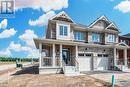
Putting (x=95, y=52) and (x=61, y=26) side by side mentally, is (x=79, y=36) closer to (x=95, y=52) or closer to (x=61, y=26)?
(x=95, y=52)

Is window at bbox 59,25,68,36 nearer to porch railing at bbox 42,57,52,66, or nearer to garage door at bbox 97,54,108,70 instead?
porch railing at bbox 42,57,52,66

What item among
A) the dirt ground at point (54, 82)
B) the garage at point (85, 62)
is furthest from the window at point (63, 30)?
the dirt ground at point (54, 82)

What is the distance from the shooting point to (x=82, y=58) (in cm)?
2591

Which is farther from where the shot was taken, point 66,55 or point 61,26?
point 66,55

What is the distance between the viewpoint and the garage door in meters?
27.3

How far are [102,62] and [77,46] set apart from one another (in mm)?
5701

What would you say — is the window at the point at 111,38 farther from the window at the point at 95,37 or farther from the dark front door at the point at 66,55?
the dark front door at the point at 66,55

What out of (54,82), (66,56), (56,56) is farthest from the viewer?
(66,56)

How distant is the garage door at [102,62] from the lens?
89.6ft

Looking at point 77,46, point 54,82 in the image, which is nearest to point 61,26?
point 77,46

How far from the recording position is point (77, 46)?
24766mm

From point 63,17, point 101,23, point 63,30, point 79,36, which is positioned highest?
point 63,17

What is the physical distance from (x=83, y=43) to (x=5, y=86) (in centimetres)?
1395

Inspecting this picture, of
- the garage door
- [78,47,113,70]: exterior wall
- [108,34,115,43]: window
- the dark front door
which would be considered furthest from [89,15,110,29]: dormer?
the dark front door
